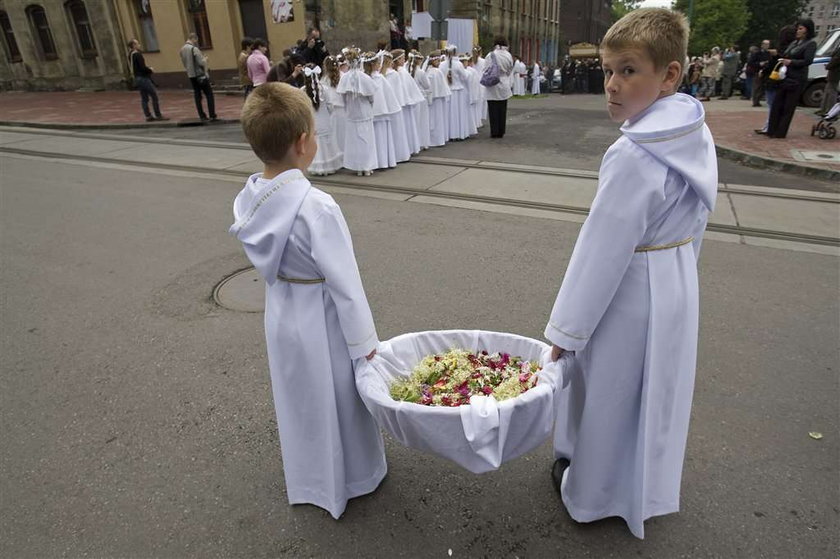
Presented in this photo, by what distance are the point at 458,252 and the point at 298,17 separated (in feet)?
60.5

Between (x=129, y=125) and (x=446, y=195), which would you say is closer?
(x=446, y=195)

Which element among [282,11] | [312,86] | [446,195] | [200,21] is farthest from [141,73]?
[446,195]

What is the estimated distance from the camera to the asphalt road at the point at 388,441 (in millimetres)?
2254

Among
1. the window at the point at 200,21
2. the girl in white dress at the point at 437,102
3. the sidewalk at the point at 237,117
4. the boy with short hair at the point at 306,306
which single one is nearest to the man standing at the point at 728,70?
the sidewalk at the point at 237,117

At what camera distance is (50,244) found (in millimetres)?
5895

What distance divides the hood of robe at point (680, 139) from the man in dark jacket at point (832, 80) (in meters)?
11.7

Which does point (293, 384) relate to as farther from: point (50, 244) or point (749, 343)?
point (50, 244)

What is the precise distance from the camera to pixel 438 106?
11000mm

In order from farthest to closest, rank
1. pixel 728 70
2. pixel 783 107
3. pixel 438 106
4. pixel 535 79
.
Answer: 1. pixel 535 79
2. pixel 728 70
3. pixel 438 106
4. pixel 783 107

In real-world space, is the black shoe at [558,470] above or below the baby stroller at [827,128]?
below

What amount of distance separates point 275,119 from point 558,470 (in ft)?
6.66

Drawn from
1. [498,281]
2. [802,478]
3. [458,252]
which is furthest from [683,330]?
[458,252]

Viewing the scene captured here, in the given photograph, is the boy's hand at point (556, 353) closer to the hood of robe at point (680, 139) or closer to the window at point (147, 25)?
the hood of robe at point (680, 139)

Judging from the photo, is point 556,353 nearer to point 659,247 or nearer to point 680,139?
point 659,247
